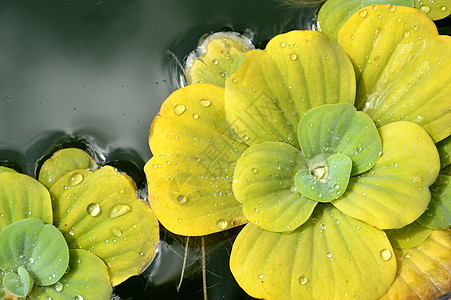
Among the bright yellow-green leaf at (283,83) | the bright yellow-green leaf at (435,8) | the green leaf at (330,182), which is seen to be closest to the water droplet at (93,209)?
the bright yellow-green leaf at (283,83)

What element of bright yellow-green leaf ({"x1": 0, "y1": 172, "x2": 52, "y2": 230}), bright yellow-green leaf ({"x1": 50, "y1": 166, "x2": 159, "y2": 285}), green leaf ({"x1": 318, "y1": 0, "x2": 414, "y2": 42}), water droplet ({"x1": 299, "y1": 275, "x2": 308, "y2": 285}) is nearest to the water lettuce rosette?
water droplet ({"x1": 299, "y1": 275, "x2": 308, "y2": 285})

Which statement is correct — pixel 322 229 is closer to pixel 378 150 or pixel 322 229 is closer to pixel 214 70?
pixel 378 150

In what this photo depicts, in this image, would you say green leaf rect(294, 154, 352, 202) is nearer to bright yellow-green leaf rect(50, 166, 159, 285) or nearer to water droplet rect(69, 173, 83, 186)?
A: bright yellow-green leaf rect(50, 166, 159, 285)

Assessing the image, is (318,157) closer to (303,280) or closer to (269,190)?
(269,190)

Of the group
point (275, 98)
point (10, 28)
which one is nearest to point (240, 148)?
point (275, 98)

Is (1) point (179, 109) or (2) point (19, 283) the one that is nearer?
(2) point (19, 283)

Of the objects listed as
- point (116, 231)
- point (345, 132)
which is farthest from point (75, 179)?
point (345, 132)
